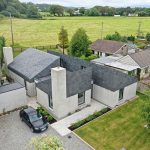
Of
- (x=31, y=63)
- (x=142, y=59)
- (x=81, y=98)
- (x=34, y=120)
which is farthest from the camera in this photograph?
(x=142, y=59)

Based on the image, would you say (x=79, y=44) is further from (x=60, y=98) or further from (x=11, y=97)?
(x=60, y=98)

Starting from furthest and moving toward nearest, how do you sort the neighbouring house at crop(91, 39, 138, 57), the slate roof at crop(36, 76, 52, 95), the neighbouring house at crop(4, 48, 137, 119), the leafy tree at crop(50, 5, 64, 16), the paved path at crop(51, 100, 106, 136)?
1. the leafy tree at crop(50, 5, 64, 16)
2. the neighbouring house at crop(91, 39, 138, 57)
3. the slate roof at crop(36, 76, 52, 95)
4. the neighbouring house at crop(4, 48, 137, 119)
5. the paved path at crop(51, 100, 106, 136)

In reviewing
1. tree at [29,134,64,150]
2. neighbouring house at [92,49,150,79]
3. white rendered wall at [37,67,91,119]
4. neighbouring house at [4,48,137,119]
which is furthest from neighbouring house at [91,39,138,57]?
tree at [29,134,64,150]

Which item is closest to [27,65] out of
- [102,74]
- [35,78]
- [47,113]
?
[35,78]

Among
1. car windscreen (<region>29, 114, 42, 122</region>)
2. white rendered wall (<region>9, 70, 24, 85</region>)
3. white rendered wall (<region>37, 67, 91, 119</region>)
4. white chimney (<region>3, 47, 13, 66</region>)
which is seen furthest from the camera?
white chimney (<region>3, 47, 13, 66</region>)

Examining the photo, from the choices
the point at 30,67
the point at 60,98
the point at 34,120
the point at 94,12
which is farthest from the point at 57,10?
the point at 34,120

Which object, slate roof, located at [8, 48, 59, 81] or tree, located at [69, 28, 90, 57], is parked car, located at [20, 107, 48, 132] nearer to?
slate roof, located at [8, 48, 59, 81]

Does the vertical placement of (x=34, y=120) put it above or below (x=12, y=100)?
below
